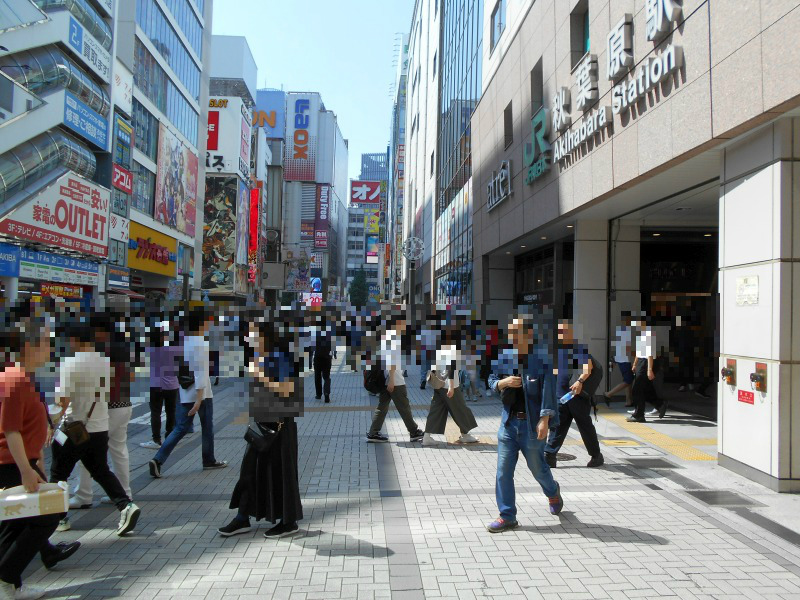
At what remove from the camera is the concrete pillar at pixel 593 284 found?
491 inches

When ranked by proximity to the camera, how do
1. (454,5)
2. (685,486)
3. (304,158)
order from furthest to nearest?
1. (304,158)
2. (454,5)
3. (685,486)

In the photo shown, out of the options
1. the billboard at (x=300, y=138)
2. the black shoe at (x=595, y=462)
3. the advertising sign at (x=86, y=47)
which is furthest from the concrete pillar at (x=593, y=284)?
the billboard at (x=300, y=138)

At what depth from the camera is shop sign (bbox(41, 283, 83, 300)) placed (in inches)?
912

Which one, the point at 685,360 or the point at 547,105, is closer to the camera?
the point at 547,105

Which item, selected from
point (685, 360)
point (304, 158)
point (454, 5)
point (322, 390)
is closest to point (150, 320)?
point (322, 390)

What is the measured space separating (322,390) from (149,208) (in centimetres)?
2532

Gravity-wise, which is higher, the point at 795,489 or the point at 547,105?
the point at 547,105

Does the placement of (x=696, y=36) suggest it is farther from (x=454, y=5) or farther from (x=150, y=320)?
(x=454, y=5)

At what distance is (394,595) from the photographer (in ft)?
12.6

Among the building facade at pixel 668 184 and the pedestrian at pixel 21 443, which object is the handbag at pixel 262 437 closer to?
the pedestrian at pixel 21 443

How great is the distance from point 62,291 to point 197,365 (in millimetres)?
20786

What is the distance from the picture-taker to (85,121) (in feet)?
80.7

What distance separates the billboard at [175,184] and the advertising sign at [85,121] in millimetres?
8632

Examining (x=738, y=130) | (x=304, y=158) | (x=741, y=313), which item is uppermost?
(x=304, y=158)
